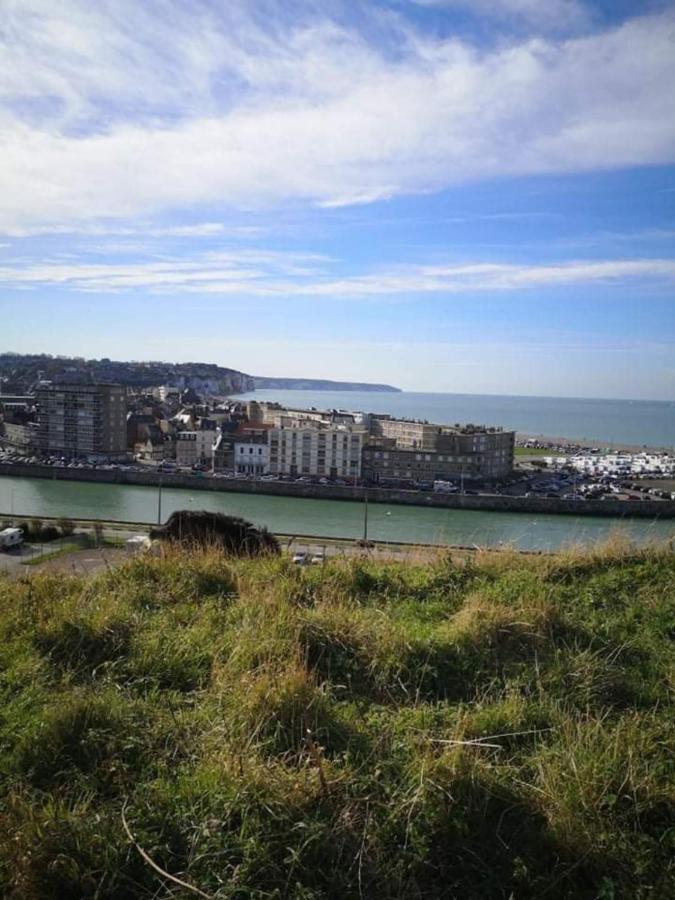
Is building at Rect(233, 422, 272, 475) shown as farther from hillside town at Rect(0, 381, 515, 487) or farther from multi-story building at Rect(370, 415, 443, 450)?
multi-story building at Rect(370, 415, 443, 450)

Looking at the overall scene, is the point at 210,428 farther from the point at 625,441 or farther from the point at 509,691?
the point at 625,441

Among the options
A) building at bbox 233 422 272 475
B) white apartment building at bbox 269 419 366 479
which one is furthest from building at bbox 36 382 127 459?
white apartment building at bbox 269 419 366 479

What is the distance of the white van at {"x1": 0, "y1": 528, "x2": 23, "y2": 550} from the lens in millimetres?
10265

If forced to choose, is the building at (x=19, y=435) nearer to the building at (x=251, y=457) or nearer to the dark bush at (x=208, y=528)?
the building at (x=251, y=457)

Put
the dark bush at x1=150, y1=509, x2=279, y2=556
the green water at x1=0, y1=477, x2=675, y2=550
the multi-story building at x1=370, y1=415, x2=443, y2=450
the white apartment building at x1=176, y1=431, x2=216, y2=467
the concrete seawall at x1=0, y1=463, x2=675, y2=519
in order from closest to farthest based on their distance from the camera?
1. the dark bush at x1=150, y1=509, x2=279, y2=556
2. the green water at x1=0, y1=477, x2=675, y2=550
3. the concrete seawall at x1=0, y1=463, x2=675, y2=519
4. the white apartment building at x1=176, y1=431, x2=216, y2=467
5. the multi-story building at x1=370, y1=415, x2=443, y2=450

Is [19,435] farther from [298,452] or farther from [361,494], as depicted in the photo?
[361,494]

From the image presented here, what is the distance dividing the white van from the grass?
9.09 metres

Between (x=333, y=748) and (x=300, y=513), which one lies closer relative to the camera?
(x=333, y=748)

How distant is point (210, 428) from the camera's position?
2698 centimetres

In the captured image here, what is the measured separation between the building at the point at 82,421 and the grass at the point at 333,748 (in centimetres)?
2529

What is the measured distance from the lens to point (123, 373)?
2785 inches

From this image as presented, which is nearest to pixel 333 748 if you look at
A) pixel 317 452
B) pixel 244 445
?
pixel 317 452

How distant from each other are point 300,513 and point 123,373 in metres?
57.8

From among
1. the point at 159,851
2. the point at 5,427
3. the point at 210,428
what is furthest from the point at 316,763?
the point at 5,427
